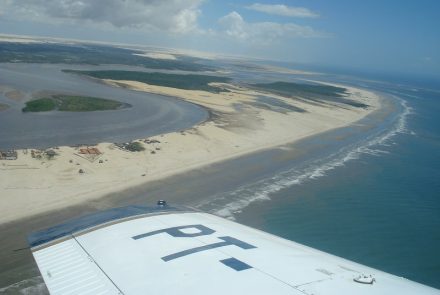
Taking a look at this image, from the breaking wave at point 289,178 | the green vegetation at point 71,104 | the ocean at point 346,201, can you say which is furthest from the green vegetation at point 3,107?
the breaking wave at point 289,178

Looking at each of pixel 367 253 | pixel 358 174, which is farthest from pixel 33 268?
pixel 358 174

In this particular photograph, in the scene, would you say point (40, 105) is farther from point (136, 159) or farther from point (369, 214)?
point (369, 214)

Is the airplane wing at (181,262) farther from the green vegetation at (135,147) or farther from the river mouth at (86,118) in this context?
the river mouth at (86,118)

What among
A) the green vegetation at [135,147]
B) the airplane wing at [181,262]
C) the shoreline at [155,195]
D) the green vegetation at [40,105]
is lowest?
the shoreline at [155,195]

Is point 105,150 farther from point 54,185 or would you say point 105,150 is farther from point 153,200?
point 153,200

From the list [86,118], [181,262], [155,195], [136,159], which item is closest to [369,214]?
[155,195]

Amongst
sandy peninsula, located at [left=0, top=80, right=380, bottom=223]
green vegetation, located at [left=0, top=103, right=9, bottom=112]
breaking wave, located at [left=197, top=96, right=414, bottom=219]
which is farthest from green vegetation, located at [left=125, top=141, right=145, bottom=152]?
green vegetation, located at [left=0, top=103, right=9, bottom=112]
